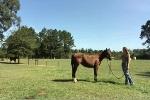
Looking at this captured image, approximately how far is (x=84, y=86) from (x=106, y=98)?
3.50m

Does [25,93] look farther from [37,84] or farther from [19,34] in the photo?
[19,34]

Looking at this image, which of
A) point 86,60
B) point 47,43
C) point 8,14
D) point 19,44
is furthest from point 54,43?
point 86,60

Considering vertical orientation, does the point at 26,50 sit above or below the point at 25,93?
above

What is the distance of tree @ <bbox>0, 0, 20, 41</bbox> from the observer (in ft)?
212

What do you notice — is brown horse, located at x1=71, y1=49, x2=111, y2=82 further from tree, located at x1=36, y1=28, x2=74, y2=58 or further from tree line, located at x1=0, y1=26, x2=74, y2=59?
tree, located at x1=36, y1=28, x2=74, y2=58

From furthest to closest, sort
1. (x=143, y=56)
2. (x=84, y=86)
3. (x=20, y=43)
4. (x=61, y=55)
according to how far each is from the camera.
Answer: (x=61, y=55)
(x=143, y=56)
(x=20, y=43)
(x=84, y=86)

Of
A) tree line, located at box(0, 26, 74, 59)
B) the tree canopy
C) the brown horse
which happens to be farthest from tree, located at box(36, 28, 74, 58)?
the brown horse

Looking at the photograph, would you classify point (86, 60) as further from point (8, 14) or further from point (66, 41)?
point (66, 41)

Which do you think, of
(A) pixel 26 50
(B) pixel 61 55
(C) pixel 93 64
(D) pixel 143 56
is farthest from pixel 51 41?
(C) pixel 93 64

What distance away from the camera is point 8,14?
6512 centimetres

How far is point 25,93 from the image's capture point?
1700cm

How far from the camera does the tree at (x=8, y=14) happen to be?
64.8 m

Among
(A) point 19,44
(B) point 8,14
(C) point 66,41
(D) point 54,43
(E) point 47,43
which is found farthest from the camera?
(C) point 66,41

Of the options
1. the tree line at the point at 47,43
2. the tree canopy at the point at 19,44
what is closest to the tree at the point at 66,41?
the tree line at the point at 47,43
